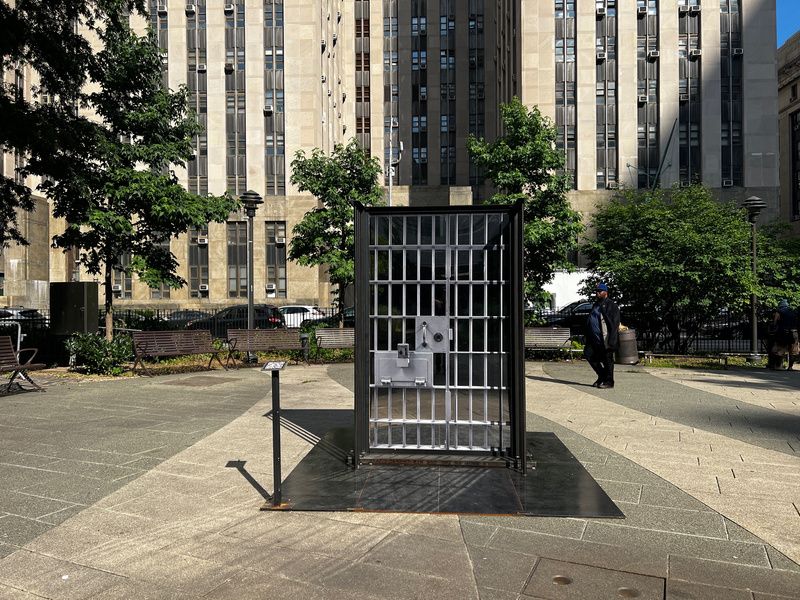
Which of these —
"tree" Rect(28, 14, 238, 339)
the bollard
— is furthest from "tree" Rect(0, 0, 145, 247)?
the bollard

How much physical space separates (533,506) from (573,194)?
39936 mm

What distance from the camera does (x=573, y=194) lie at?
138 feet

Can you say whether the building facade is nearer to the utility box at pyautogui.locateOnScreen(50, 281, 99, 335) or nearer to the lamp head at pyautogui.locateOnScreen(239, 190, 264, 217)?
the lamp head at pyautogui.locateOnScreen(239, 190, 264, 217)

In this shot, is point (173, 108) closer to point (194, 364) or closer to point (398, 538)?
point (194, 364)

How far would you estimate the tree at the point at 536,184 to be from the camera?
17.2 meters

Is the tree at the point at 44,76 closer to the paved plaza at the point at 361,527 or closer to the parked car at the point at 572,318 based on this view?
the paved plaza at the point at 361,527

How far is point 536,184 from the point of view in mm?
17625

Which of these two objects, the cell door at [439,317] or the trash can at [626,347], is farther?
the trash can at [626,347]

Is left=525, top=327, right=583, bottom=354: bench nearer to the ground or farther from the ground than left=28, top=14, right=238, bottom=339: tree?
nearer to the ground

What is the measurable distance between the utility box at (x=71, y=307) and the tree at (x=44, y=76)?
265 cm

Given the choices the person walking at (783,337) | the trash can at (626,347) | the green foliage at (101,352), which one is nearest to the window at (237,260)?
the green foliage at (101,352)

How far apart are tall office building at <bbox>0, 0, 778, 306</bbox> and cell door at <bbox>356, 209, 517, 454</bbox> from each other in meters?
32.8

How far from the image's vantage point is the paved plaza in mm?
→ 3518

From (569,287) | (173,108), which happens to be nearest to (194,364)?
(173,108)
